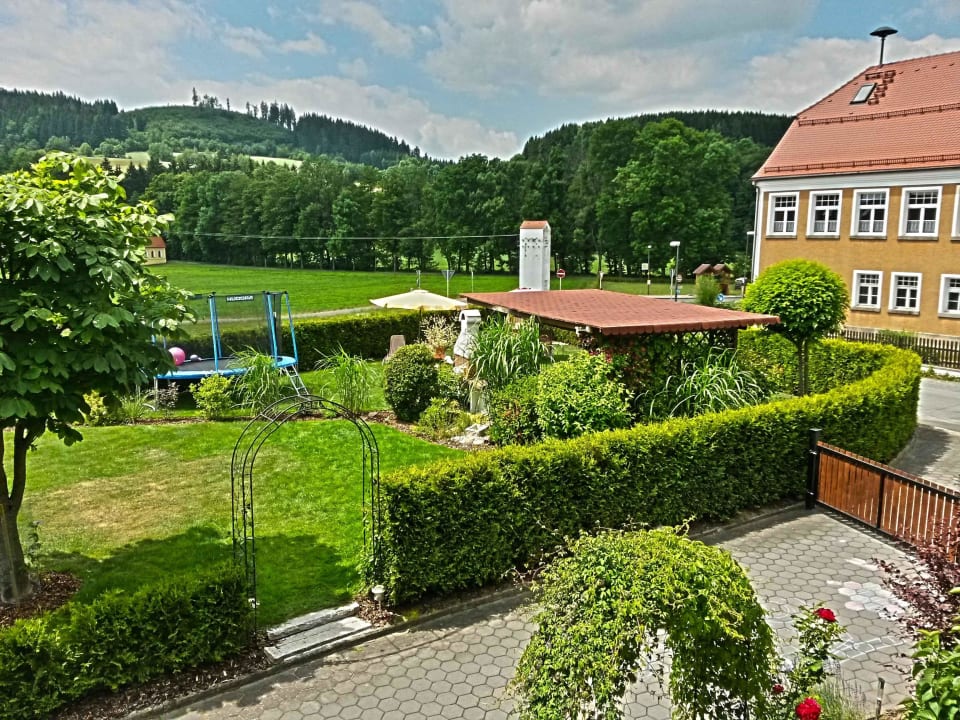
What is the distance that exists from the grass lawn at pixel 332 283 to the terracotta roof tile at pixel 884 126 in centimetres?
2010

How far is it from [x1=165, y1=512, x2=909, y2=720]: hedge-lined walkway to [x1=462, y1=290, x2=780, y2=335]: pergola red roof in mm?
4191

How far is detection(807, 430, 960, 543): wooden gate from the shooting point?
8.03m

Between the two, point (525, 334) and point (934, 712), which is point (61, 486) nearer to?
point (525, 334)

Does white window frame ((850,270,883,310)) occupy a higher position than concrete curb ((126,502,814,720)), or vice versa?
white window frame ((850,270,883,310))

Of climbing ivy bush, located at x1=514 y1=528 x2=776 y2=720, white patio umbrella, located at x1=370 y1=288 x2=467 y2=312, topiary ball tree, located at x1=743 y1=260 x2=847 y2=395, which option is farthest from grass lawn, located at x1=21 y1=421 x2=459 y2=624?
white patio umbrella, located at x1=370 y1=288 x2=467 y2=312

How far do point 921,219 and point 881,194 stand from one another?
1.82m

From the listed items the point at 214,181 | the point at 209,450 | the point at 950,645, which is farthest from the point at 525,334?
the point at 214,181

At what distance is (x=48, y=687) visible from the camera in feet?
16.3

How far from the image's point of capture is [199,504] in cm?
944

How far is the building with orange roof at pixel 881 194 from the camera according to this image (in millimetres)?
25594

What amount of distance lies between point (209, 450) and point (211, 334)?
6910 mm

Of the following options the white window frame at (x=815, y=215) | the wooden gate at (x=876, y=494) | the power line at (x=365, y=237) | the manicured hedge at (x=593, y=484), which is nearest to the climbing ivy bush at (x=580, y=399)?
the manicured hedge at (x=593, y=484)

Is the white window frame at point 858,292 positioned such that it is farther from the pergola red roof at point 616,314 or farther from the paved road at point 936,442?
the pergola red roof at point 616,314

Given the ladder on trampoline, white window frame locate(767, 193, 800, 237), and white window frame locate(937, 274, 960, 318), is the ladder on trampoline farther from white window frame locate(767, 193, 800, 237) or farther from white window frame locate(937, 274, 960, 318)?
white window frame locate(767, 193, 800, 237)
